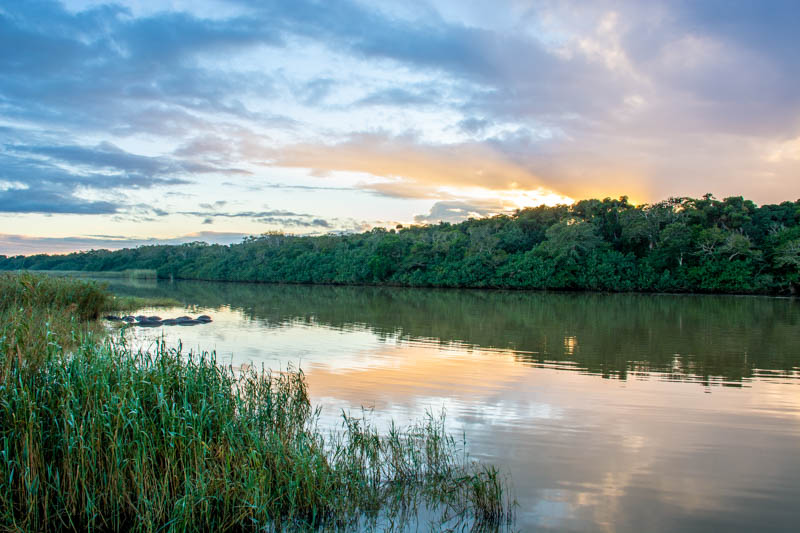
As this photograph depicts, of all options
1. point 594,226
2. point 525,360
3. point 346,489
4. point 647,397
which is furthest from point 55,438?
point 594,226

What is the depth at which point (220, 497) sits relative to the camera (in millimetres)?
4375

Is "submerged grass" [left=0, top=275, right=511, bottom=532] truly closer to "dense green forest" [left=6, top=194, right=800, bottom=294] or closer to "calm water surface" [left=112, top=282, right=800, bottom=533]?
"calm water surface" [left=112, top=282, right=800, bottom=533]

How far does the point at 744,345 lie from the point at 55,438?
56.2 ft

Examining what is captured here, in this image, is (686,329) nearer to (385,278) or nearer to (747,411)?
(747,411)

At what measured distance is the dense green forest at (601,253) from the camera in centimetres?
4466

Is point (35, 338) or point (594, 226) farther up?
point (594, 226)

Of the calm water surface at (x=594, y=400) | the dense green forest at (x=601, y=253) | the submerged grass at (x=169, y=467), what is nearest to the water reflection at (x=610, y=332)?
the calm water surface at (x=594, y=400)

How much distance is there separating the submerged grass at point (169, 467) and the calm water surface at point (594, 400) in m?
1.17

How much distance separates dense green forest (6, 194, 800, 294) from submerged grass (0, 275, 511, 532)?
150 ft

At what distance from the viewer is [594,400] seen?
938 cm

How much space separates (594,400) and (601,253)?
43.4 m

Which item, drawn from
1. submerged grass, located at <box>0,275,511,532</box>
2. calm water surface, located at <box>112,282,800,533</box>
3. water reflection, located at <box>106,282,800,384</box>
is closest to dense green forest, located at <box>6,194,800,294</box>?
water reflection, located at <box>106,282,800,384</box>

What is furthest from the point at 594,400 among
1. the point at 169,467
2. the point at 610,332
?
the point at 610,332

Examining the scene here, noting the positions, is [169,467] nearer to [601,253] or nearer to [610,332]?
[610,332]
